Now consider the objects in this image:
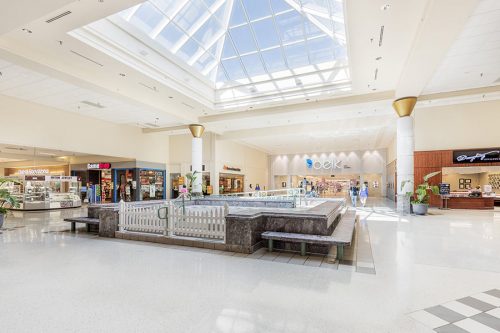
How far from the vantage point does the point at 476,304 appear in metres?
2.96

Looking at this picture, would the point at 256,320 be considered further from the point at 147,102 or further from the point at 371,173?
the point at 371,173

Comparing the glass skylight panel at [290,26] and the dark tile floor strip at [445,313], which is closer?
the dark tile floor strip at [445,313]

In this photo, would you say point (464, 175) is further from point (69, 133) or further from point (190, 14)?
point (69, 133)

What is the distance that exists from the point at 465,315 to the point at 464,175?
13.4m

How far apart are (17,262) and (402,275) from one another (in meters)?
6.47

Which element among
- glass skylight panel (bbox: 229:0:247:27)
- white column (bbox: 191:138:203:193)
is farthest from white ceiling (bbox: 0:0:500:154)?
glass skylight panel (bbox: 229:0:247:27)

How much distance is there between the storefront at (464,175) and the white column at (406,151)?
8.48 feet

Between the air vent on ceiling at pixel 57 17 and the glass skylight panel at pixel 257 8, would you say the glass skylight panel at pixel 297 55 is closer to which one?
the glass skylight panel at pixel 257 8

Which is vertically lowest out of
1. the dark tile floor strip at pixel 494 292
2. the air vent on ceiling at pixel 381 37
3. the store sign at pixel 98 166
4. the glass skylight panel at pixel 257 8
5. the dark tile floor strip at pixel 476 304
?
the dark tile floor strip at pixel 494 292

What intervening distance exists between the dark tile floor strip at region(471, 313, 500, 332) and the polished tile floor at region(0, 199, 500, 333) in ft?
0.13

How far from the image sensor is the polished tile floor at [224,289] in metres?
2.58

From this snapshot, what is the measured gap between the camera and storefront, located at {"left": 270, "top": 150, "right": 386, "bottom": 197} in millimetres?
24625

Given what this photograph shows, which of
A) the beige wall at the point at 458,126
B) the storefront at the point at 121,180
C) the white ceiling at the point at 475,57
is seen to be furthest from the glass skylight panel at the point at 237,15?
the storefront at the point at 121,180

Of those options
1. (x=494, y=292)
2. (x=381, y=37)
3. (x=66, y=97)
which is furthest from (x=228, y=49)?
(x=494, y=292)
